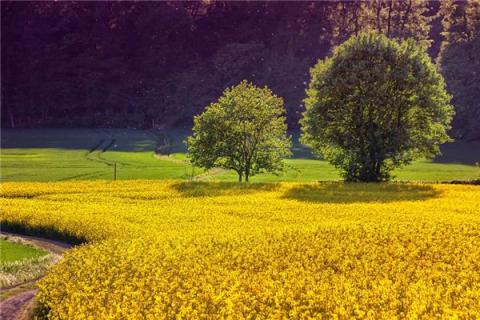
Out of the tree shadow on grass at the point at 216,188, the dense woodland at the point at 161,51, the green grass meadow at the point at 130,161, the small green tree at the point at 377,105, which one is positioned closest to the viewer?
the tree shadow on grass at the point at 216,188

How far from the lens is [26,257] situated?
25625 millimetres

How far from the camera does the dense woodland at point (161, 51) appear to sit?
140m

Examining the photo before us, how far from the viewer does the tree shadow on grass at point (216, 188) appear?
40.5m

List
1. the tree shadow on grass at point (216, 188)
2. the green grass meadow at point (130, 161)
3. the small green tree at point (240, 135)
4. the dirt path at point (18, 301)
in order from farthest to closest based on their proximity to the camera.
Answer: the green grass meadow at point (130, 161)
the small green tree at point (240, 135)
the tree shadow on grass at point (216, 188)
the dirt path at point (18, 301)

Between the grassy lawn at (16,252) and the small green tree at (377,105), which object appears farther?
the small green tree at (377,105)

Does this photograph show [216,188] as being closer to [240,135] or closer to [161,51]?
[240,135]

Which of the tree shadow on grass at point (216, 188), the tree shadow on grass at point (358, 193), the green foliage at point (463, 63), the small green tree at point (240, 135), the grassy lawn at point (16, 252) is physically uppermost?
the green foliage at point (463, 63)

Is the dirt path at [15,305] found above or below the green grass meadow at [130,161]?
below

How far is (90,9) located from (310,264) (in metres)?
146

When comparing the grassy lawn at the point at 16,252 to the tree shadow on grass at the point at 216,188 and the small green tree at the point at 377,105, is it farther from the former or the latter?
the small green tree at the point at 377,105

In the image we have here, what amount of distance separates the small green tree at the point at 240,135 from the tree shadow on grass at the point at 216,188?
19.1 ft

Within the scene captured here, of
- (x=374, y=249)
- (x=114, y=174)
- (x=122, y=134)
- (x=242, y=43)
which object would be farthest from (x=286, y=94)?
(x=374, y=249)

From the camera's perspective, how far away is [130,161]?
251 ft

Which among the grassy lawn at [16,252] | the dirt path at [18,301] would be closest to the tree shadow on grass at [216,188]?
the grassy lawn at [16,252]
